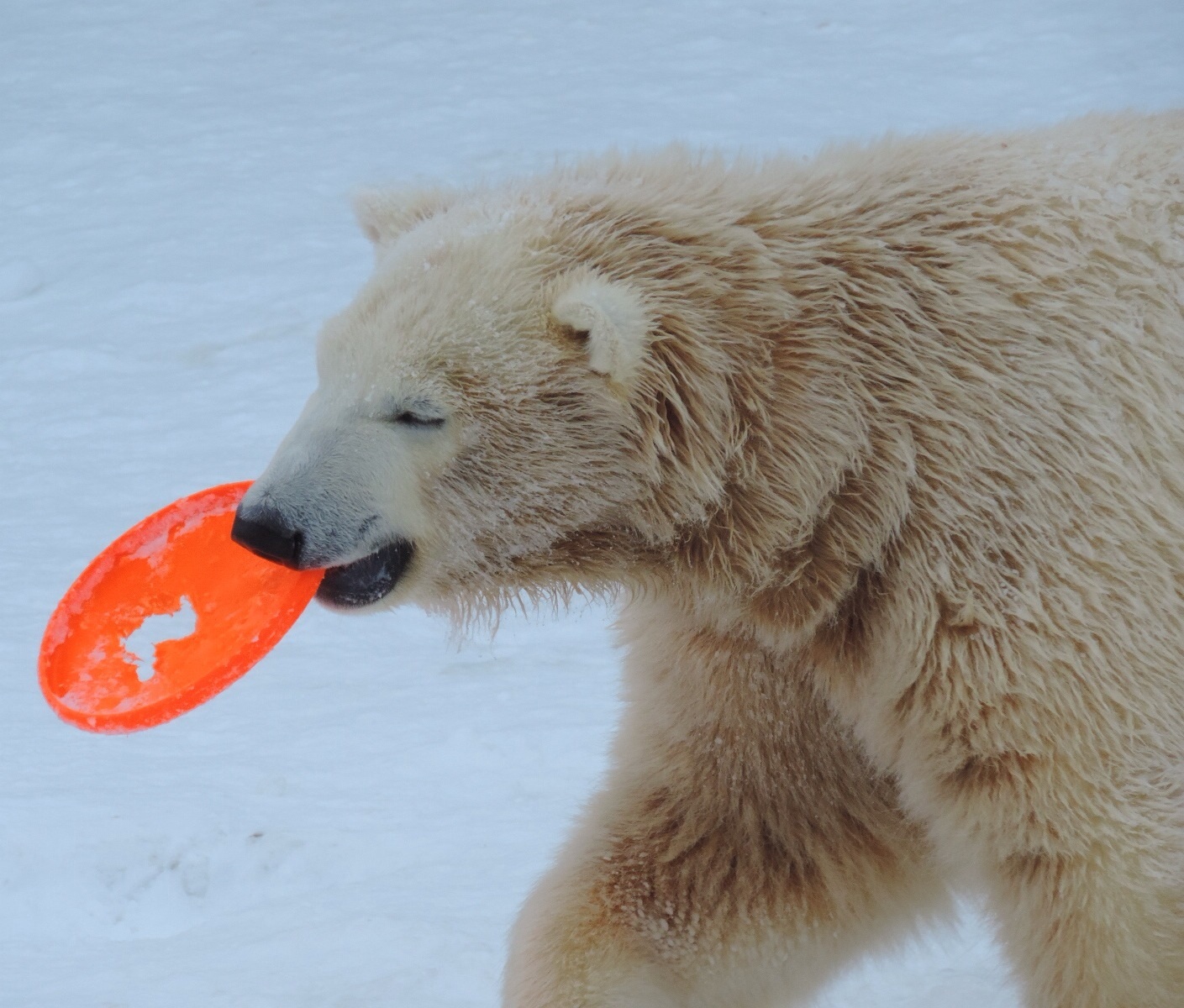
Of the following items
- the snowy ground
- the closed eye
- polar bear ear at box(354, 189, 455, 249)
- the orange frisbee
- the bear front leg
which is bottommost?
the snowy ground

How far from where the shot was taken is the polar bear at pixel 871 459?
93.0 inches

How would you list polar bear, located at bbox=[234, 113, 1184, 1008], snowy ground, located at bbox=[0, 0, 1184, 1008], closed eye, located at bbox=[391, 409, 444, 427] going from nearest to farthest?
polar bear, located at bbox=[234, 113, 1184, 1008]
closed eye, located at bbox=[391, 409, 444, 427]
snowy ground, located at bbox=[0, 0, 1184, 1008]

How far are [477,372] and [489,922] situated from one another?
5.29 ft

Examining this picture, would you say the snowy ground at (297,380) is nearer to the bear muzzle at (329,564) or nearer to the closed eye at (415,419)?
the bear muzzle at (329,564)

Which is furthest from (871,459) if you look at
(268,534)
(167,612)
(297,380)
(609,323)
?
(297,380)

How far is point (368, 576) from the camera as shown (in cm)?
256

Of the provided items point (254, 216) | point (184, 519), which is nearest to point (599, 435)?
point (184, 519)

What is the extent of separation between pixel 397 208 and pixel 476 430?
2.14ft

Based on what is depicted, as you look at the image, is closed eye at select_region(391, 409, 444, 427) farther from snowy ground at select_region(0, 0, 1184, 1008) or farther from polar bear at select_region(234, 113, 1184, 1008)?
snowy ground at select_region(0, 0, 1184, 1008)

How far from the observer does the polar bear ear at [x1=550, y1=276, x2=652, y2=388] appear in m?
2.40

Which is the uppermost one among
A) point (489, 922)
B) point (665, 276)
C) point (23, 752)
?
point (665, 276)

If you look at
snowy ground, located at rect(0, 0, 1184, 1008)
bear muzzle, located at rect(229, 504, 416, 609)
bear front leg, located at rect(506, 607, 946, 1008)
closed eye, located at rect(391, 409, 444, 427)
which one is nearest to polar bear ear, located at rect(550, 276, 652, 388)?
closed eye, located at rect(391, 409, 444, 427)

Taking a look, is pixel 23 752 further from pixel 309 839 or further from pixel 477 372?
pixel 477 372

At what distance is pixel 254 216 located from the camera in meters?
8.69
